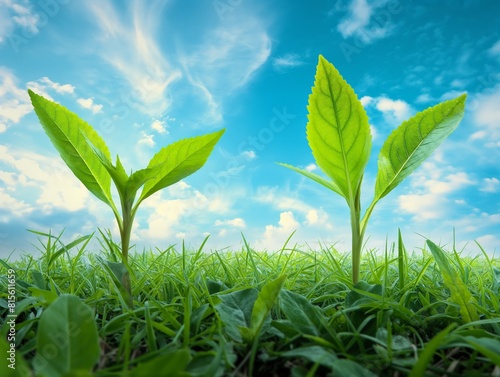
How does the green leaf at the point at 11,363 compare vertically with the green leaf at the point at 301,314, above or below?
below

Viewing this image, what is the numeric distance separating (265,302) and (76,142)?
105 cm

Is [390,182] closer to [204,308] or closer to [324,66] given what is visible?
[324,66]

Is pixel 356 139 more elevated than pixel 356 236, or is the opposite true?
pixel 356 139

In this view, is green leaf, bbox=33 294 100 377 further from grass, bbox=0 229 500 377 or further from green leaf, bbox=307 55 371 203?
green leaf, bbox=307 55 371 203

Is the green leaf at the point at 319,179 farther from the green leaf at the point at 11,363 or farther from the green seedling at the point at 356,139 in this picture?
the green leaf at the point at 11,363

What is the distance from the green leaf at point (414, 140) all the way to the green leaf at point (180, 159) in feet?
2.09

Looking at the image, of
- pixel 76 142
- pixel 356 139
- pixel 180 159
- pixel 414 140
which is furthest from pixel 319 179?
pixel 76 142

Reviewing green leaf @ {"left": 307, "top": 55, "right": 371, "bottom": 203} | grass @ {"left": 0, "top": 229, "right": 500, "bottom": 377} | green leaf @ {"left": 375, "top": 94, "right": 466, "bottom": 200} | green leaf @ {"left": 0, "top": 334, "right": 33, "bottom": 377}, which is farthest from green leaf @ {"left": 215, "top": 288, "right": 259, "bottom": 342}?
green leaf @ {"left": 375, "top": 94, "right": 466, "bottom": 200}

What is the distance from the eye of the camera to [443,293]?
4.64 feet

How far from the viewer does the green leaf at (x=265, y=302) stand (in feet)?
2.86

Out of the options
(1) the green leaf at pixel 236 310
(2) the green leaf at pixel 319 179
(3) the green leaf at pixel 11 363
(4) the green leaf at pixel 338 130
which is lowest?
(3) the green leaf at pixel 11 363

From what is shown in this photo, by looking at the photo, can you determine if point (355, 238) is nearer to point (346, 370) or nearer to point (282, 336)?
point (282, 336)

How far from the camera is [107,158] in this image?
1443 mm

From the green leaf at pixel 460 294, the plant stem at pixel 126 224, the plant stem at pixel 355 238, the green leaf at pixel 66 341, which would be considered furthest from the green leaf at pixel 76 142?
the green leaf at pixel 460 294
